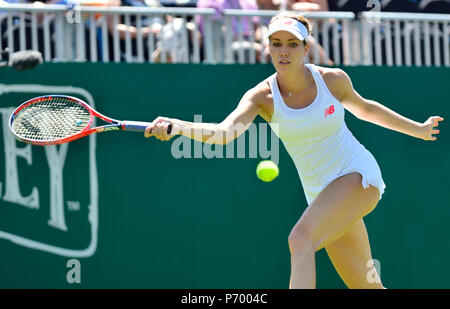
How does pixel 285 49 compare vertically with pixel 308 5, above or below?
below

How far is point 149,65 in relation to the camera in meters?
6.64

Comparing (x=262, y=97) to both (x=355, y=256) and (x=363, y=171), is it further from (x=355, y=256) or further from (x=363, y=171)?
(x=355, y=256)

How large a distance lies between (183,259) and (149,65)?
1596 mm

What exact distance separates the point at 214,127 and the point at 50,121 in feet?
3.95

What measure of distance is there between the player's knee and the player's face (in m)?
0.92

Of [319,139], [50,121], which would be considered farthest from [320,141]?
[50,121]

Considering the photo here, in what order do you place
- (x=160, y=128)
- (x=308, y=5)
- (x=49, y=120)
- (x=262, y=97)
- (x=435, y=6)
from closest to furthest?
(x=160, y=128), (x=262, y=97), (x=49, y=120), (x=308, y=5), (x=435, y=6)

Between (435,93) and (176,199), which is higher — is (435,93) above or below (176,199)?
above

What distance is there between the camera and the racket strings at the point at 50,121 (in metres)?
4.96

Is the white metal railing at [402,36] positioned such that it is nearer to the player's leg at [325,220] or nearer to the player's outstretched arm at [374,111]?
the player's outstretched arm at [374,111]

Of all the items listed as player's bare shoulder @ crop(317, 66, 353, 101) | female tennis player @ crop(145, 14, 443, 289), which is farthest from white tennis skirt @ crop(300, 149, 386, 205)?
player's bare shoulder @ crop(317, 66, 353, 101)

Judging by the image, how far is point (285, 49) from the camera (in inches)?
179
